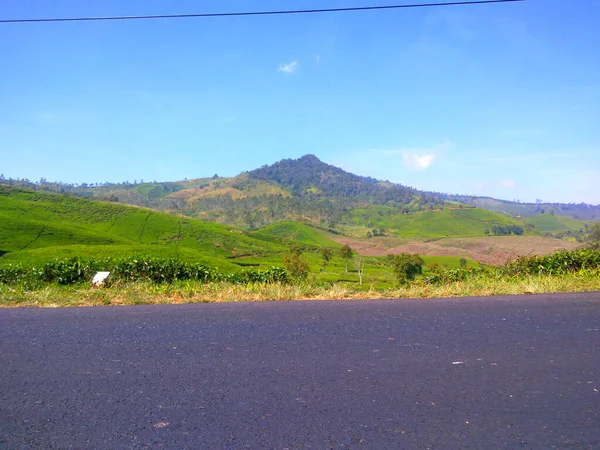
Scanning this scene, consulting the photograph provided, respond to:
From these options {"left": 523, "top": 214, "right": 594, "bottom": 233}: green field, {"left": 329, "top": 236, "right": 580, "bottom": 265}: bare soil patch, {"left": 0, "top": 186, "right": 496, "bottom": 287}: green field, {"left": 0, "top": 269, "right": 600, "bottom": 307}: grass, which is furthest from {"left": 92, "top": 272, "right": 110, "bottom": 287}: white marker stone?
{"left": 523, "top": 214, "right": 594, "bottom": 233}: green field

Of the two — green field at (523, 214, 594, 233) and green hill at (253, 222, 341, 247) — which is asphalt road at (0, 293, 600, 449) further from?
green field at (523, 214, 594, 233)

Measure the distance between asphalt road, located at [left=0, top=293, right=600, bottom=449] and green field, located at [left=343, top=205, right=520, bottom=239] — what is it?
132 metres

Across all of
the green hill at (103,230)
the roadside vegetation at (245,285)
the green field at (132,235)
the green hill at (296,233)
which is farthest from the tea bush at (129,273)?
the green hill at (296,233)

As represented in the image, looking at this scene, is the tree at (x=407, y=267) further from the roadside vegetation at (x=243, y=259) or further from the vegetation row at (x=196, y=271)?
the vegetation row at (x=196, y=271)

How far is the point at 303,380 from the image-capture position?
3.71 m

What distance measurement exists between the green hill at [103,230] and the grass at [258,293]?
5383 centimetres

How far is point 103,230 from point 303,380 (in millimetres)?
89180

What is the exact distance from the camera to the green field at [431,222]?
144 meters

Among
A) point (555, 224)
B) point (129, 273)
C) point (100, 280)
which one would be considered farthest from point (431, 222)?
point (100, 280)

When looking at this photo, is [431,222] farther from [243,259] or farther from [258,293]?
[258,293]

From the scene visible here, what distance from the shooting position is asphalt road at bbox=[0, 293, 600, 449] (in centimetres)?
293

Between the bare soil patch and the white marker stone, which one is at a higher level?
the white marker stone

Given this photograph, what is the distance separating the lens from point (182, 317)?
575cm

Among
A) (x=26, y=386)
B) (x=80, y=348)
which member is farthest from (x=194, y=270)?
(x=26, y=386)
